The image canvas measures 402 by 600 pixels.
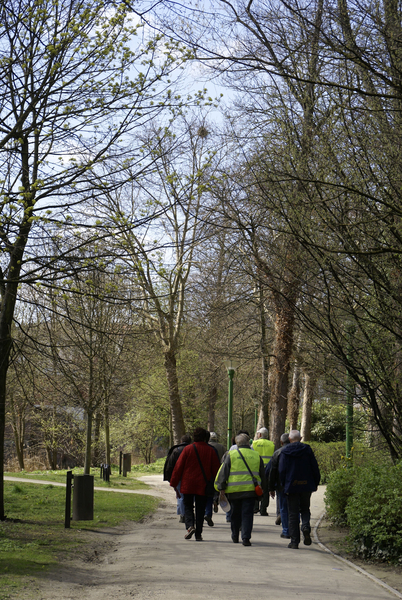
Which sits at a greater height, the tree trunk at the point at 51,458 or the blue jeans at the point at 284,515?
the blue jeans at the point at 284,515

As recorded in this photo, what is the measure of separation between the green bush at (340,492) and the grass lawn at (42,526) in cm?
408

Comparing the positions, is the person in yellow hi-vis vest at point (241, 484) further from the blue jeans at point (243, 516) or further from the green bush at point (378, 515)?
the green bush at point (378, 515)

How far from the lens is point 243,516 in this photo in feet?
30.1

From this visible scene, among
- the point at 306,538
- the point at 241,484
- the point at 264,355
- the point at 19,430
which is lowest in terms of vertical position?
the point at 19,430

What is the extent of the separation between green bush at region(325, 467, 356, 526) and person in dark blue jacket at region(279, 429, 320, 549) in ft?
4.37

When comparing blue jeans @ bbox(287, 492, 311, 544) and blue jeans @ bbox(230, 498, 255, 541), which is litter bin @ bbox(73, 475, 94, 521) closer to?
blue jeans @ bbox(230, 498, 255, 541)

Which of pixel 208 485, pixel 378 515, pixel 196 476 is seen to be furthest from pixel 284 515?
pixel 378 515

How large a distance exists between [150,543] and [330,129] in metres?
6.65

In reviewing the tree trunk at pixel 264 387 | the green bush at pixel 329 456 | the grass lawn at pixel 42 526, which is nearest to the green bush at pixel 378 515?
the grass lawn at pixel 42 526

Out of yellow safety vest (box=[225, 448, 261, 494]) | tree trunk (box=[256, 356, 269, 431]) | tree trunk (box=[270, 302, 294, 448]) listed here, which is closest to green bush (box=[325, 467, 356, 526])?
yellow safety vest (box=[225, 448, 261, 494])

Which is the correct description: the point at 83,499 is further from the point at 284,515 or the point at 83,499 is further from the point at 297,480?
the point at 297,480

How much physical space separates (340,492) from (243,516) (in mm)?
2445

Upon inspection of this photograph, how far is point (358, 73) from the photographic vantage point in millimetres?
9219

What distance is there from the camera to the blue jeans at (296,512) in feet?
30.4
